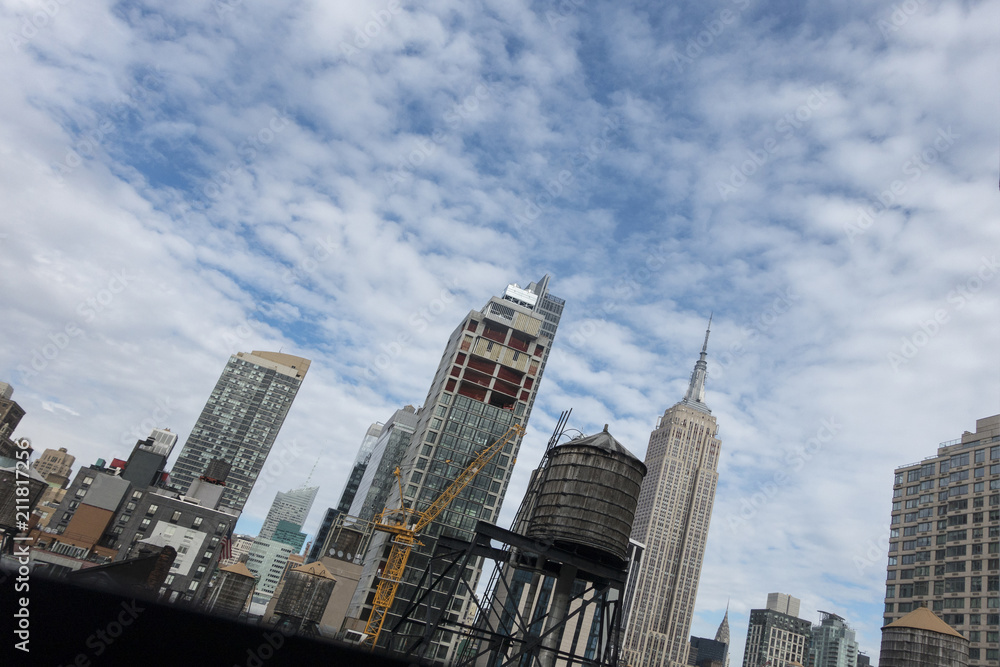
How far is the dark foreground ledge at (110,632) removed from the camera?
4.70m

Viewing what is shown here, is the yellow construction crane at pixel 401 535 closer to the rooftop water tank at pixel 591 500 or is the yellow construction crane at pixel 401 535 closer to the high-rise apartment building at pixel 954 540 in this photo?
the rooftop water tank at pixel 591 500

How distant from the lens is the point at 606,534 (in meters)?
23.8

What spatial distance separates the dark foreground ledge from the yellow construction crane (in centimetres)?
6962

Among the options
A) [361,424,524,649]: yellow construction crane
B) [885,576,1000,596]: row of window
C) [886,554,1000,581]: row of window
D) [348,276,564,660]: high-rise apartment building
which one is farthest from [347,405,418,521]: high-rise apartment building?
[885,576,1000,596]: row of window

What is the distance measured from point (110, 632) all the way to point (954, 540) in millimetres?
95557

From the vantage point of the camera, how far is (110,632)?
16.1 ft

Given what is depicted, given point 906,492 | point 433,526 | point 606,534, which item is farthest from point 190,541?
point 906,492

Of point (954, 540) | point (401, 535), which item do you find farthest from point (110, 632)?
point (954, 540)

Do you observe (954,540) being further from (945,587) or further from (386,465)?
(386,465)

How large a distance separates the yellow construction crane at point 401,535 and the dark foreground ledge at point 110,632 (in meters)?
69.6

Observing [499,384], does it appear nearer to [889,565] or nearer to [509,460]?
[509,460]

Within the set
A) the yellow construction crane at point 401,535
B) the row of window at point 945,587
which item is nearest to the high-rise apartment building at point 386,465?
the yellow construction crane at point 401,535

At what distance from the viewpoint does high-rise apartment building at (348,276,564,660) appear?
257 feet

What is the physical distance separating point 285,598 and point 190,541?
17.8 metres
